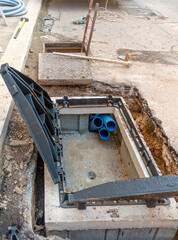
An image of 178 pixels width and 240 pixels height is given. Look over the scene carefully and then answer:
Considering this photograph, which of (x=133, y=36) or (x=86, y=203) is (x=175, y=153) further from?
(x=133, y=36)

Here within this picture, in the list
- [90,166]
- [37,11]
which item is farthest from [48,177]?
[37,11]

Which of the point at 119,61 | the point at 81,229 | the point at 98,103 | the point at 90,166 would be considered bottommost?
the point at 90,166

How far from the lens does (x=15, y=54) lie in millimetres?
4055

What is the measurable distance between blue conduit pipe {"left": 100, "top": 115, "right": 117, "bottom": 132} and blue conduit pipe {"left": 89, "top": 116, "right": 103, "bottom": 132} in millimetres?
88

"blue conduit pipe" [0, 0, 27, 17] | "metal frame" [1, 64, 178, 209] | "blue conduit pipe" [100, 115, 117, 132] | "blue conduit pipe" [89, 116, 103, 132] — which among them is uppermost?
"blue conduit pipe" [0, 0, 27, 17]

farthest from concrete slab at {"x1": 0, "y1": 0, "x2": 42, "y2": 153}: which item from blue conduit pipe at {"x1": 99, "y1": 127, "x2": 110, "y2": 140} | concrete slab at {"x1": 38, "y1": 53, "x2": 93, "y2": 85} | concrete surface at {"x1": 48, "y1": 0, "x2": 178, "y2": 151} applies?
blue conduit pipe at {"x1": 99, "y1": 127, "x2": 110, "y2": 140}

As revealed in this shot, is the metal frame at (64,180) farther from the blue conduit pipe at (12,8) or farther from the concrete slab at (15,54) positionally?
A: the blue conduit pipe at (12,8)

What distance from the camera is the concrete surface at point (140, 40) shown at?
335 centimetres

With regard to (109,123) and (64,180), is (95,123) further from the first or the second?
(64,180)

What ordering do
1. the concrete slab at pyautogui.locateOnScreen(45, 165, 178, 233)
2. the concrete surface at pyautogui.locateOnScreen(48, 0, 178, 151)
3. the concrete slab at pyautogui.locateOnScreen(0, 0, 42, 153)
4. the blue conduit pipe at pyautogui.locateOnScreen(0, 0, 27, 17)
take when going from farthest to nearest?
the blue conduit pipe at pyautogui.locateOnScreen(0, 0, 27, 17), the concrete surface at pyautogui.locateOnScreen(48, 0, 178, 151), the concrete slab at pyautogui.locateOnScreen(0, 0, 42, 153), the concrete slab at pyautogui.locateOnScreen(45, 165, 178, 233)

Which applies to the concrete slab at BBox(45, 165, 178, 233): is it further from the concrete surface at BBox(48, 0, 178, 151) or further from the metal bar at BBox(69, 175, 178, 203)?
the concrete surface at BBox(48, 0, 178, 151)

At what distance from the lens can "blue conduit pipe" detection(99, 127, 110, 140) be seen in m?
3.38

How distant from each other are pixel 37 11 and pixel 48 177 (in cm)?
603

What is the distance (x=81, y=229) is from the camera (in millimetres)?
1902
